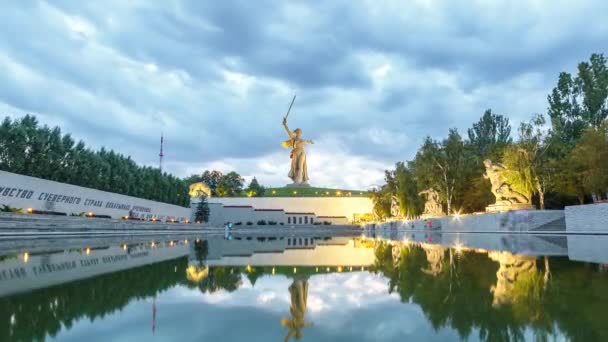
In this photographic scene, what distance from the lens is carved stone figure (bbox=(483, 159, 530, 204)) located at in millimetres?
31453

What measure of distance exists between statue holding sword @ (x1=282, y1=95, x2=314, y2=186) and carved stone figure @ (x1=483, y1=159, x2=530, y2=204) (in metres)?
48.5

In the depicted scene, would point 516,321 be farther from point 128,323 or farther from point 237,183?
point 237,183

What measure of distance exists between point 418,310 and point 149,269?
6.92 m

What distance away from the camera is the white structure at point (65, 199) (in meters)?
28.0

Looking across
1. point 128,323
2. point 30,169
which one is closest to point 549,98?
point 128,323

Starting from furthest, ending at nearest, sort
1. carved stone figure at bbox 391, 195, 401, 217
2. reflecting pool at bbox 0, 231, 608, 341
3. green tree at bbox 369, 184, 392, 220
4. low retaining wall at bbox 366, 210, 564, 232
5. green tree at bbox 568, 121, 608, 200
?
1. green tree at bbox 369, 184, 392, 220
2. carved stone figure at bbox 391, 195, 401, 217
3. low retaining wall at bbox 366, 210, 564, 232
4. green tree at bbox 568, 121, 608, 200
5. reflecting pool at bbox 0, 231, 608, 341

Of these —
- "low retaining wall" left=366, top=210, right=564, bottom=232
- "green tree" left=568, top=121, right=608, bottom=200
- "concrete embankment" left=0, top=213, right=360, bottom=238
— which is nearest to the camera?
"concrete embankment" left=0, top=213, right=360, bottom=238

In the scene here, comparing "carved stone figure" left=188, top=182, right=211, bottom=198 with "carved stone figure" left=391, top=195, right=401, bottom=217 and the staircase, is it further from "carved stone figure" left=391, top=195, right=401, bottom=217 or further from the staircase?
the staircase

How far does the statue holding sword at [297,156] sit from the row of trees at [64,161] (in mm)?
32091

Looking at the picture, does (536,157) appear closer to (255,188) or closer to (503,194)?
(503,194)

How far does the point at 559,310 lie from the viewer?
15.7 ft

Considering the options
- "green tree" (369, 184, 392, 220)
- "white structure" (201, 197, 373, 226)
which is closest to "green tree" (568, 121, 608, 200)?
"green tree" (369, 184, 392, 220)

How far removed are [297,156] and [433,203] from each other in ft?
126

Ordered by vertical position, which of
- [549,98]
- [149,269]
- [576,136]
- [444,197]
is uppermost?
[549,98]
